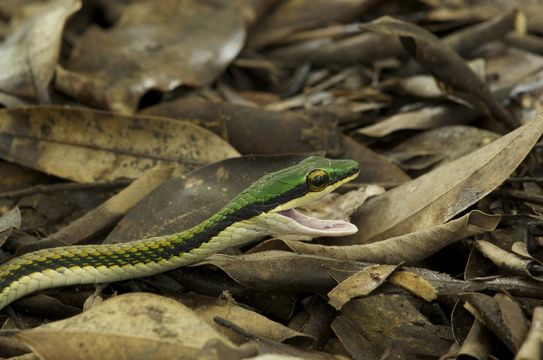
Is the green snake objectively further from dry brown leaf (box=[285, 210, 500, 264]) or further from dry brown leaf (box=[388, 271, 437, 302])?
dry brown leaf (box=[388, 271, 437, 302])

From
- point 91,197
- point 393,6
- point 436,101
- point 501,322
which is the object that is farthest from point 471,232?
point 393,6

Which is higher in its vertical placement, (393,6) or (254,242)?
(393,6)

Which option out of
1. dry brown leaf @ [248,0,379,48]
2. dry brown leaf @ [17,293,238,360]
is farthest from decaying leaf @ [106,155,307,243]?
dry brown leaf @ [248,0,379,48]

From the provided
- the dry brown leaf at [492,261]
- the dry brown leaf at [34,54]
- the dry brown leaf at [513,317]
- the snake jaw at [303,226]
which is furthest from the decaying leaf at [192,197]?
the dry brown leaf at [513,317]

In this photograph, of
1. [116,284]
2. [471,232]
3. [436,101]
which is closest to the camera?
[471,232]

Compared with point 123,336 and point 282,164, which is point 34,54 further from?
point 123,336

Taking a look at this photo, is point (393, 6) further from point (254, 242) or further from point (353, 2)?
point (254, 242)

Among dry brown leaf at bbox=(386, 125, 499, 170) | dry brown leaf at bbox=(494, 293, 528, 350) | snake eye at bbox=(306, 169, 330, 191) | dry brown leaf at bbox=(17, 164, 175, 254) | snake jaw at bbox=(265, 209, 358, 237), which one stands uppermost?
snake eye at bbox=(306, 169, 330, 191)
